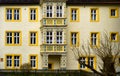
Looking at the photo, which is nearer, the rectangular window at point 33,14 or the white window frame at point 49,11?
the white window frame at point 49,11

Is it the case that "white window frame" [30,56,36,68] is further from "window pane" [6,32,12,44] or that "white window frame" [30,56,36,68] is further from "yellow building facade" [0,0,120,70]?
"window pane" [6,32,12,44]

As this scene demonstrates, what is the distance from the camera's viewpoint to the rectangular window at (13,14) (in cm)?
5175

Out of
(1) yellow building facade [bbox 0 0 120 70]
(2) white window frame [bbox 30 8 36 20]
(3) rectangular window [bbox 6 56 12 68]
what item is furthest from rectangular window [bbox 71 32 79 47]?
(3) rectangular window [bbox 6 56 12 68]

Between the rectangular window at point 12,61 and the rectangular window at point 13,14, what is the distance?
4.41 m

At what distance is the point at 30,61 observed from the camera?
5162cm

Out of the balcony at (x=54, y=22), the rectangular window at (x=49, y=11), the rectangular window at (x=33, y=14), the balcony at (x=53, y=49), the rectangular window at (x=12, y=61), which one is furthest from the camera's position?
the rectangular window at (x=33, y=14)

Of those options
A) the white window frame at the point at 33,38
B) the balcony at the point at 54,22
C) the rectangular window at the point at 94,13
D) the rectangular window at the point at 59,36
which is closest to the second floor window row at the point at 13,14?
the white window frame at the point at 33,38

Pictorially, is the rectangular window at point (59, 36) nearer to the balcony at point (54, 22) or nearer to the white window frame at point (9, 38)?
the balcony at point (54, 22)

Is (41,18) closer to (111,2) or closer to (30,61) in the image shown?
(30,61)

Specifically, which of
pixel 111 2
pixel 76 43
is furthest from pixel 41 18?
pixel 111 2

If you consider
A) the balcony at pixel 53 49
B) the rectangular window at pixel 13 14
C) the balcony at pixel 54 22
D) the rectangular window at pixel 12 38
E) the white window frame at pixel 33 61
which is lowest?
the white window frame at pixel 33 61

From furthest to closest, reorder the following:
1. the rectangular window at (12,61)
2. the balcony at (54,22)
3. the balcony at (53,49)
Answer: the rectangular window at (12,61)
the balcony at (54,22)
the balcony at (53,49)

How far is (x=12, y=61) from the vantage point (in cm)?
5147

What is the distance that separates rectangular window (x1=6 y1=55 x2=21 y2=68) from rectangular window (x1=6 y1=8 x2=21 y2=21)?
4.41 metres
